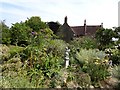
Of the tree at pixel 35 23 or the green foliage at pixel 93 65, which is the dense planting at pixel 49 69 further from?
the tree at pixel 35 23

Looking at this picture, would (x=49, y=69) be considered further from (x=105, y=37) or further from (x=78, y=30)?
(x=78, y=30)

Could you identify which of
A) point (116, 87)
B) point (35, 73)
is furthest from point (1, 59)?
point (116, 87)

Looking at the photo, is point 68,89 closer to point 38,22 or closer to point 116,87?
point 116,87

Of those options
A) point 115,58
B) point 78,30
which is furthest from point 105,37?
point 78,30

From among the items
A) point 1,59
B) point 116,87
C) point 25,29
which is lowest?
point 116,87

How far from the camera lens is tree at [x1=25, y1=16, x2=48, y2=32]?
17369 millimetres

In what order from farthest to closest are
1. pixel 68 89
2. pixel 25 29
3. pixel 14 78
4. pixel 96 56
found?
pixel 25 29, pixel 96 56, pixel 68 89, pixel 14 78

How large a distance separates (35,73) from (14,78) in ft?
2.66

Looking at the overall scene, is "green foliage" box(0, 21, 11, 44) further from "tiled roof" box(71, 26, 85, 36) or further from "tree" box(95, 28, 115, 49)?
"tiled roof" box(71, 26, 85, 36)

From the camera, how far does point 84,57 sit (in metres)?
10.4

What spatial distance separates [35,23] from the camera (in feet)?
57.3

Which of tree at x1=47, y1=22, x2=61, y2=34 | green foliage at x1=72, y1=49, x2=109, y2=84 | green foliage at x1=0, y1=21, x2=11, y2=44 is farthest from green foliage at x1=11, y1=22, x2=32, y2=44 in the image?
tree at x1=47, y1=22, x2=61, y2=34

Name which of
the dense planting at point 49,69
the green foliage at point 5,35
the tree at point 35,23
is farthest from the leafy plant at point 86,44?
the green foliage at point 5,35

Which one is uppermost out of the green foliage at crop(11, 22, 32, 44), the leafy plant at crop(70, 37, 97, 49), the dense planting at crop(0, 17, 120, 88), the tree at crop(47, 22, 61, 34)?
the tree at crop(47, 22, 61, 34)
